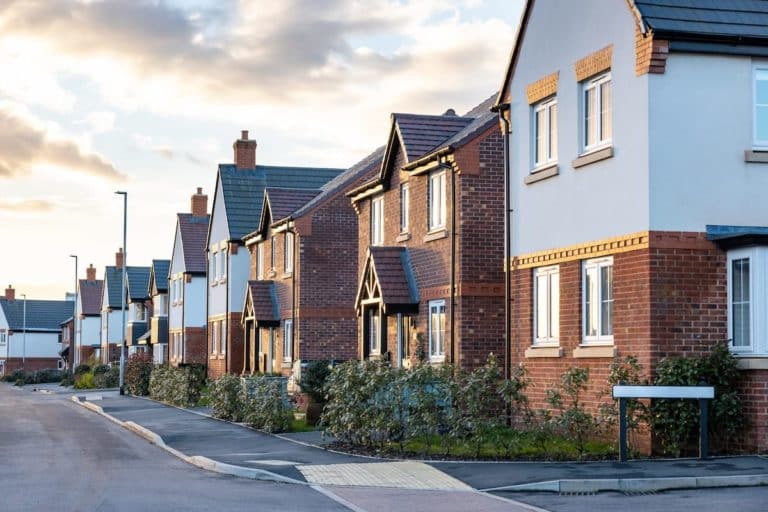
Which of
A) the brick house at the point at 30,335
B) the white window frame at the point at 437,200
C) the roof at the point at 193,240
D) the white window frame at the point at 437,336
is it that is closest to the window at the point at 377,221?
the white window frame at the point at 437,200

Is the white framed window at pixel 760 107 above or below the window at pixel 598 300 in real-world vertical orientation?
above

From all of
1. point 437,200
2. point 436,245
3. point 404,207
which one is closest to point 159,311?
point 404,207

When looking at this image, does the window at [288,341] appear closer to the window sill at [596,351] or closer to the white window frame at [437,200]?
the white window frame at [437,200]

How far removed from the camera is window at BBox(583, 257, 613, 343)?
19625 mm

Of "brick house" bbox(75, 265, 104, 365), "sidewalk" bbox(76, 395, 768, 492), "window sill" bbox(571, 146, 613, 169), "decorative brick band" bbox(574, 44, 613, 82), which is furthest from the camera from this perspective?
"brick house" bbox(75, 265, 104, 365)

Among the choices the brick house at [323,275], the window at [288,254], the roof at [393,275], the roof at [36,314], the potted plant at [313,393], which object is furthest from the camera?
the roof at [36,314]

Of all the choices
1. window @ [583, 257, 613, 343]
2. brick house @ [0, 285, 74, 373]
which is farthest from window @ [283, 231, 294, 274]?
brick house @ [0, 285, 74, 373]

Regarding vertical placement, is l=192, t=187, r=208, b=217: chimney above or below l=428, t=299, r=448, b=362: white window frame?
above

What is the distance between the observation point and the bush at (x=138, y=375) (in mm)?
51062

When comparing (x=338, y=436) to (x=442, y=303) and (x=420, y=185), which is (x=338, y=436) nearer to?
(x=442, y=303)

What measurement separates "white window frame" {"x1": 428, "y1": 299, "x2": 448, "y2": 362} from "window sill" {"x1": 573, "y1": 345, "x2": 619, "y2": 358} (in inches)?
237

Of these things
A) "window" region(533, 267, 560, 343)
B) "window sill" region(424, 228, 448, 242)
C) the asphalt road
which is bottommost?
the asphalt road

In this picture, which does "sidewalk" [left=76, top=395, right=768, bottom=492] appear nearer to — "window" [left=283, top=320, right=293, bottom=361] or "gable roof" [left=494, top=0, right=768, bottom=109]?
"gable roof" [left=494, top=0, right=768, bottom=109]

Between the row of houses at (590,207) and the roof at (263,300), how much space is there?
9144 mm
